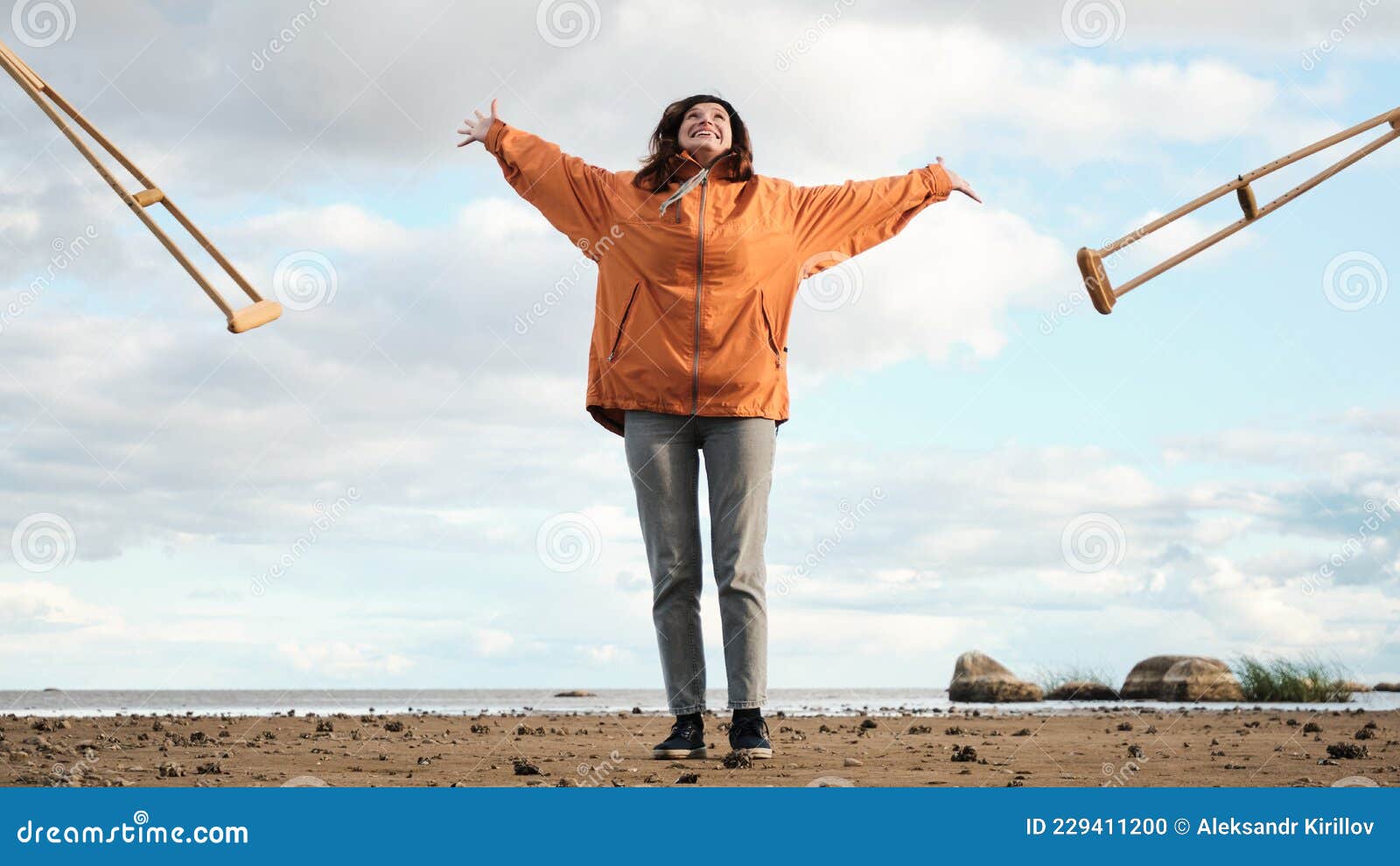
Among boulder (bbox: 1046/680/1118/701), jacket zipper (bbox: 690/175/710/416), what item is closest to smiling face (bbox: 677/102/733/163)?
jacket zipper (bbox: 690/175/710/416)

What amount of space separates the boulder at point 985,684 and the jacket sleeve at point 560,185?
13295 mm

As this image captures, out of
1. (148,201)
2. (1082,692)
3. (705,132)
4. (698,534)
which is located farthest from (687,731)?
(1082,692)

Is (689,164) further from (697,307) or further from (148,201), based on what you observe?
(148,201)

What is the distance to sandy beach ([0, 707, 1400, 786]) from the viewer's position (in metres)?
4.75

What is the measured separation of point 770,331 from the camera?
515 cm

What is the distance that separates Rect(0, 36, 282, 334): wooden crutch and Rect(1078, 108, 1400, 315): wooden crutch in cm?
302

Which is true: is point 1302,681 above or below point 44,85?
below

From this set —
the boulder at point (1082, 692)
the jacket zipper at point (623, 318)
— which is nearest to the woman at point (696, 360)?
the jacket zipper at point (623, 318)

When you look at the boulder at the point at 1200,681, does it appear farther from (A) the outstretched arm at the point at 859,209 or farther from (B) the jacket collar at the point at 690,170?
(B) the jacket collar at the point at 690,170

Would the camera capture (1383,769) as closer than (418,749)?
Yes

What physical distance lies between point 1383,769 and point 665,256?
351 cm

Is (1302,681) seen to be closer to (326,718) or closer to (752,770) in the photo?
(326,718)

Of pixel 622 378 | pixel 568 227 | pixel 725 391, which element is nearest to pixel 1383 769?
pixel 725 391

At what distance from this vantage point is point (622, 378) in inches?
201
